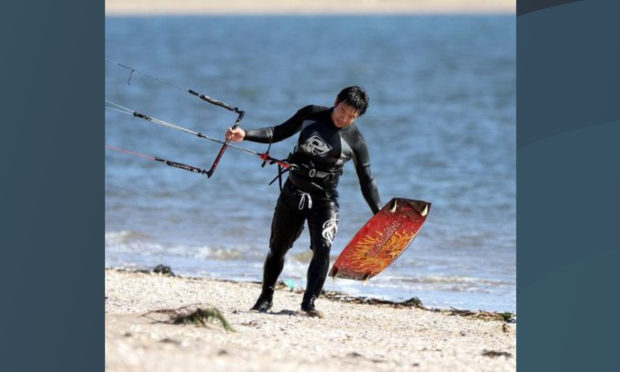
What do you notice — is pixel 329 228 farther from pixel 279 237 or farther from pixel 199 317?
pixel 199 317

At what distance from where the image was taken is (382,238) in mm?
7961

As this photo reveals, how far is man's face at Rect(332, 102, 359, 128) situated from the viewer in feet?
24.6

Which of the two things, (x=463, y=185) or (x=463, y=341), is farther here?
(x=463, y=185)

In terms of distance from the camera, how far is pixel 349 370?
6.09 m

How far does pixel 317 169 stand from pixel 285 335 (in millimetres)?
1139

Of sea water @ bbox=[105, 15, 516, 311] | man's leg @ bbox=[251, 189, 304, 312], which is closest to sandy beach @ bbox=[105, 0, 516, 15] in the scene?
sea water @ bbox=[105, 15, 516, 311]

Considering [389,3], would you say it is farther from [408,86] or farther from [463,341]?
[463,341]

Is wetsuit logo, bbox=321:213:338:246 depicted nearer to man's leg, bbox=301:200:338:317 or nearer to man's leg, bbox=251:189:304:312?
man's leg, bbox=301:200:338:317

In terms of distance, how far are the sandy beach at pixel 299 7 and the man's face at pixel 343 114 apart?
60458 mm

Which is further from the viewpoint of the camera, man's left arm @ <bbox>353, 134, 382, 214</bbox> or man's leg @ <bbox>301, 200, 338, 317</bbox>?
man's leg @ <bbox>301, 200, 338, 317</bbox>

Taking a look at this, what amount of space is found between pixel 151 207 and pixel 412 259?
376cm

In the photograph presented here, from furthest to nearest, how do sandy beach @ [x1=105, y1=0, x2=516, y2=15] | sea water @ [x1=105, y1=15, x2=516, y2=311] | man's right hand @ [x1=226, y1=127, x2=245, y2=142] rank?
sandy beach @ [x1=105, y1=0, x2=516, y2=15] → sea water @ [x1=105, y1=15, x2=516, y2=311] → man's right hand @ [x1=226, y1=127, x2=245, y2=142]
